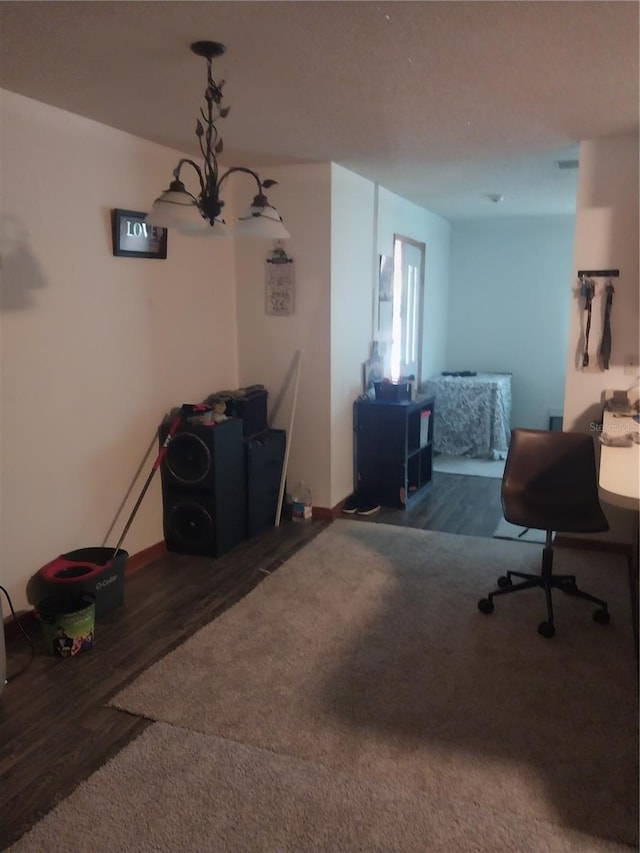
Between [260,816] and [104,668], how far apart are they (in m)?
1.06

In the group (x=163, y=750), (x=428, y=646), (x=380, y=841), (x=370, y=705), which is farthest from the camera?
(x=428, y=646)

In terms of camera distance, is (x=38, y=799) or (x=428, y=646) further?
(x=428, y=646)

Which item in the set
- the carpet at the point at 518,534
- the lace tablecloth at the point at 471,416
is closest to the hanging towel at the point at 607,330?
the carpet at the point at 518,534

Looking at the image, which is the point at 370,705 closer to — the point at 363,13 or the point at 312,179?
the point at 363,13

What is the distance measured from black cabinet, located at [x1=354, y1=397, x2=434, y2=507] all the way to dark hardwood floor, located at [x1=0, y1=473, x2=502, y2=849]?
13.5 inches

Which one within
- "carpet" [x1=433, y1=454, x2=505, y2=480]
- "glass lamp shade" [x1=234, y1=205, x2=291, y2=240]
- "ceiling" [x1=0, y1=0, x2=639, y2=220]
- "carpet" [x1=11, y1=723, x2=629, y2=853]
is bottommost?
"carpet" [x1=11, y1=723, x2=629, y2=853]

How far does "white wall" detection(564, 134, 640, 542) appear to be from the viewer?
3.52 meters

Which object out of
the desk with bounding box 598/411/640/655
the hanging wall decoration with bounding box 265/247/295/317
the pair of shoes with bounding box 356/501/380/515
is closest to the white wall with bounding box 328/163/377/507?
the pair of shoes with bounding box 356/501/380/515

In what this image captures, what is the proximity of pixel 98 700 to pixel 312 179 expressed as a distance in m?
3.18

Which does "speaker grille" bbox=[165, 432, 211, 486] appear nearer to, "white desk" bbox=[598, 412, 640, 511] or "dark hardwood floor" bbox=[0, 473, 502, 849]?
"dark hardwood floor" bbox=[0, 473, 502, 849]

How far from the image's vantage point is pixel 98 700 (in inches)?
96.0

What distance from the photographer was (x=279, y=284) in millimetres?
4289

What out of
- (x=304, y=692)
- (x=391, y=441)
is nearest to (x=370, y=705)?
(x=304, y=692)

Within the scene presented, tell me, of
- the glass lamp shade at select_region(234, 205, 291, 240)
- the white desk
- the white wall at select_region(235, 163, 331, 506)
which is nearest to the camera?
the white desk
